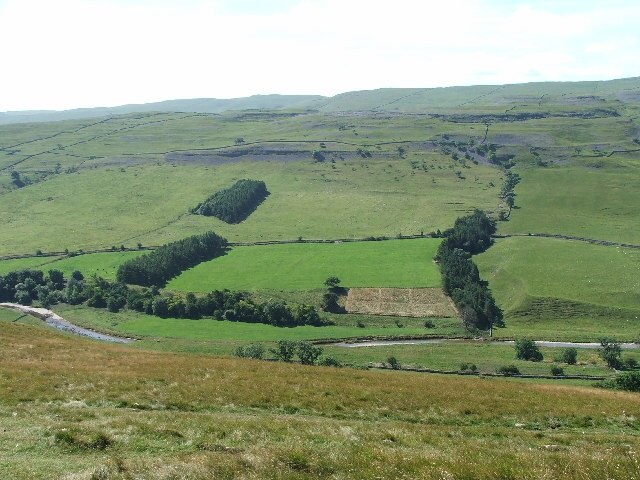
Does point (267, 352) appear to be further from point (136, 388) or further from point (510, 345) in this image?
point (136, 388)

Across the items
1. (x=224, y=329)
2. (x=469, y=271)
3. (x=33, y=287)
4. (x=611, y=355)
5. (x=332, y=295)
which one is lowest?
(x=224, y=329)

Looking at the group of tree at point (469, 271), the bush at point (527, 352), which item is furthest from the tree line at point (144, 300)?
the bush at point (527, 352)

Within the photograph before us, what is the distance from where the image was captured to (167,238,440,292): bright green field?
138000 millimetres

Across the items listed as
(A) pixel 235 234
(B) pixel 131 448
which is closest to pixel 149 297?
(A) pixel 235 234

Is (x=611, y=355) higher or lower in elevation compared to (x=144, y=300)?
higher

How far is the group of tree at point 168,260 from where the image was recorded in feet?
476

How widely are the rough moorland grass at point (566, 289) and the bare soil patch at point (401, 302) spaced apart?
1355cm

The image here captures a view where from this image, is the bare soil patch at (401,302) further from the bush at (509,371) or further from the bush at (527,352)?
the bush at (509,371)

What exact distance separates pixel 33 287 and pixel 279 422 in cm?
13223

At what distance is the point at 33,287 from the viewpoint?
5600 inches

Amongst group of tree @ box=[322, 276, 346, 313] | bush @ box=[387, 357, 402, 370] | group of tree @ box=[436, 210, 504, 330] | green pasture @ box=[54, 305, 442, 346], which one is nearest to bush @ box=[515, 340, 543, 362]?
group of tree @ box=[436, 210, 504, 330]

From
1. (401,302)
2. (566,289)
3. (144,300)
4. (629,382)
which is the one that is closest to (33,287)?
(144,300)

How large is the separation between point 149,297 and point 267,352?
47472 mm

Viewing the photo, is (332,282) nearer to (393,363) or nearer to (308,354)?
(393,363)
